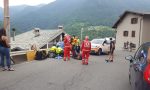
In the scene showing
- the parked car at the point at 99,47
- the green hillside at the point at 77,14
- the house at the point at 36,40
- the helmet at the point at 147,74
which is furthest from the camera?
the green hillside at the point at 77,14

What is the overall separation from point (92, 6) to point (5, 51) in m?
142

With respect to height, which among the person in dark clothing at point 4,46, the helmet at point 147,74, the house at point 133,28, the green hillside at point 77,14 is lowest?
the helmet at point 147,74

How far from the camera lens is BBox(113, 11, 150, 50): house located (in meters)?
48.7

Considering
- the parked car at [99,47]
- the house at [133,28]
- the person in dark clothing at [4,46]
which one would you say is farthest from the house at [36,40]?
the house at [133,28]

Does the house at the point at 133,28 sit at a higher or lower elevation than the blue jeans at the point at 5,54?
higher

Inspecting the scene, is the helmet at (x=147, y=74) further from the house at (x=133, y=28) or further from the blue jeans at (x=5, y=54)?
the house at (x=133, y=28)

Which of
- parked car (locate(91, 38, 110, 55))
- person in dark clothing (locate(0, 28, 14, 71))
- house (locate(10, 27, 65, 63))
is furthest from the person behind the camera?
parked car (locate(91, 38, 110, 55))

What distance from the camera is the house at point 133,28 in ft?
160

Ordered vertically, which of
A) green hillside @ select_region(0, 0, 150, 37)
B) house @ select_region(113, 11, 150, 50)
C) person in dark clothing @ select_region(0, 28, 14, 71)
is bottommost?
person in dark clothing @ select_region(0, 28, 14, 71)

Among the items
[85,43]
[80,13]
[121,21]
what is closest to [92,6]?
[80,13]

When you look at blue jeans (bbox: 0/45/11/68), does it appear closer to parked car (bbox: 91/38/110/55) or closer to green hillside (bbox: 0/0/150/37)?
A: parked car (bbox: 91/38/110/55)

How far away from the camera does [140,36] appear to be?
49.1 metres

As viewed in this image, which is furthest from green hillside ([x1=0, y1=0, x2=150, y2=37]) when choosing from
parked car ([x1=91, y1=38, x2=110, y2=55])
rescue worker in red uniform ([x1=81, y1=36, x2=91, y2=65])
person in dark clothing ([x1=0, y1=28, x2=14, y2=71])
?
person in dark clothing ([x1=0, y1=28, x2=14, y2=71])

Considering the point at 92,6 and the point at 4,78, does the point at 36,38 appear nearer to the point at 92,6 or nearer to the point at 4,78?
the point at 4,78
